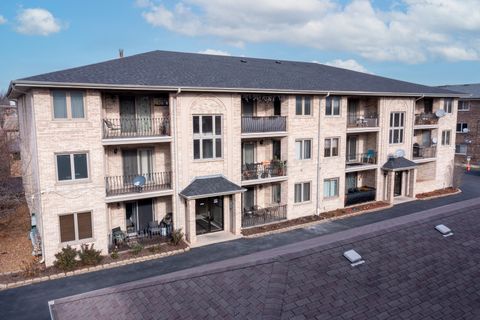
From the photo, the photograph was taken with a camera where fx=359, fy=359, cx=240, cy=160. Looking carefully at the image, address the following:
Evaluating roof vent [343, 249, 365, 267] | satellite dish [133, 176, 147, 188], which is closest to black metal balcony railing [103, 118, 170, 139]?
satellite dish [133, 176, 147, 188]

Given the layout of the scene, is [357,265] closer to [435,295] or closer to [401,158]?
[435,295]

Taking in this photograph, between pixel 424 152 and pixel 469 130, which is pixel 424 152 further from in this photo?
pixel 469 130

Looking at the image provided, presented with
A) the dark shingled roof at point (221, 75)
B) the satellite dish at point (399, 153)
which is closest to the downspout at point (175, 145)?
the dark shingled roof at point (221, 75)

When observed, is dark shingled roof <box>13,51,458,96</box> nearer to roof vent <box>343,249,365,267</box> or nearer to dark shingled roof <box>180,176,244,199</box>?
dark shingled roof <box>180,176,244,199</box>

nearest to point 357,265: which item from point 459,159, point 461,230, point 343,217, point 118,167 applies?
point 461,230

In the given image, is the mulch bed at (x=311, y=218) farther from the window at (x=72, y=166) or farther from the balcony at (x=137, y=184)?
the window at (x=72, y=166)
